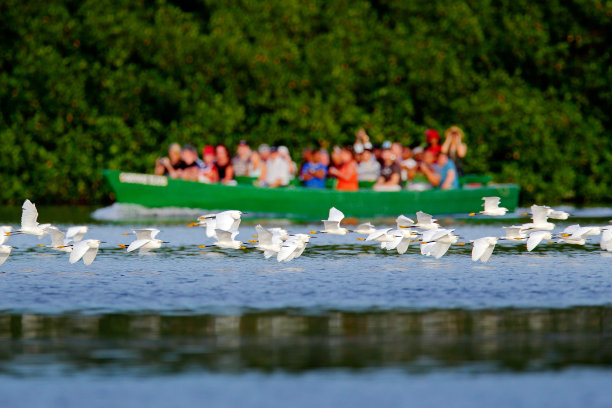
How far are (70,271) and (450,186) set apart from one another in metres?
12.6

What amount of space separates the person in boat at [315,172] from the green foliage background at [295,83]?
6286mm

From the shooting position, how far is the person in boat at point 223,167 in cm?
2555

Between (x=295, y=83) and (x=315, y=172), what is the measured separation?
7233 millimetres

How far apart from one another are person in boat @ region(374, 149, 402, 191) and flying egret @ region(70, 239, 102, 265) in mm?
12095

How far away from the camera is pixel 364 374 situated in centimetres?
768

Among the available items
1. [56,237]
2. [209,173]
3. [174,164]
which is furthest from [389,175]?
[56,237]

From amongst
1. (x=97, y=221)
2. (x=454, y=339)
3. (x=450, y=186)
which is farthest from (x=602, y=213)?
(x=454, y=339)

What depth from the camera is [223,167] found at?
84.6 feet

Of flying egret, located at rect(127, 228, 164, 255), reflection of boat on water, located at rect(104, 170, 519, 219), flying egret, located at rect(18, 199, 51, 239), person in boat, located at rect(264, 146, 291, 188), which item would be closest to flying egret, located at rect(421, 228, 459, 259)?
flying egret, located at rect(127, 228, 164, 255)

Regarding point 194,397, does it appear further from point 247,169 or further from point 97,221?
point 247,169

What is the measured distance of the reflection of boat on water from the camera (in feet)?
78.9

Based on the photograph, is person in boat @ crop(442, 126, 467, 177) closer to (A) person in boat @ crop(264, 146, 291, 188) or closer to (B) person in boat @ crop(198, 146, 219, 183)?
(A) person in boat @ crop(264, 146, 291, 188)

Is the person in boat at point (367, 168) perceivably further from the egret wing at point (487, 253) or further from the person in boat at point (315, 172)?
the egret wing at point (487, 253)

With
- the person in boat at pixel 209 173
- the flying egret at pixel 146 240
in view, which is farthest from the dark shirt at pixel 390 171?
the flying egret at pixel 146 240
